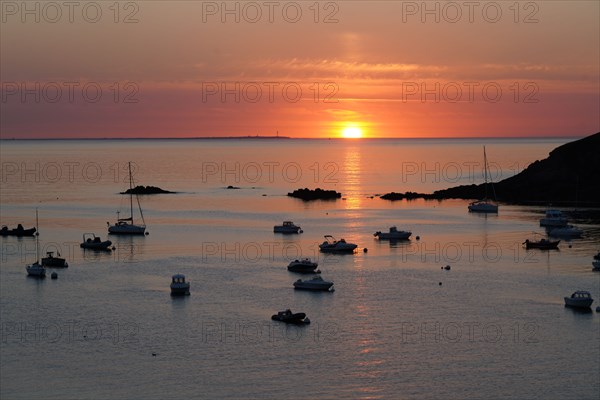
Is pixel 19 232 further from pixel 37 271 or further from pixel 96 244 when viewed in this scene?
pixel 37 271

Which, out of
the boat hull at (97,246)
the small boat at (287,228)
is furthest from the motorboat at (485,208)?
the boat hull at (97,246)

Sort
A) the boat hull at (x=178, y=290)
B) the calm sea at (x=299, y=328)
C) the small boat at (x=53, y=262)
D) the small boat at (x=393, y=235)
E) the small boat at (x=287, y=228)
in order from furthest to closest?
the small boat at (x=287, y=228)
the small boat at (x=393, y=235)
the small boat at (x=53, y=262)
the boat hull at (x=178, y=290)
the calm sea at (x=299, y=328)

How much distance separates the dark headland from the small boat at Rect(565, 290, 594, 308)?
83506mm

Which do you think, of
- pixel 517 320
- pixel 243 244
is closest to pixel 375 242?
pixel 243 244

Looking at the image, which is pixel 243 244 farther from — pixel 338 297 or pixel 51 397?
pixel 51 397

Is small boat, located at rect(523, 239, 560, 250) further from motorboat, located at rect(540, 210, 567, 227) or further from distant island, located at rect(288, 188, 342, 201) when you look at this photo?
distant island, located at rect(288, 188, 342, 201)

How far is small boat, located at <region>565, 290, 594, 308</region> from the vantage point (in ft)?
216

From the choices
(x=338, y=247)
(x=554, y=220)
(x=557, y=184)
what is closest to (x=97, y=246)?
(x=338, y=247)

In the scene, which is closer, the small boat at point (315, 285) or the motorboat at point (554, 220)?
the small boat at point (315, 285)

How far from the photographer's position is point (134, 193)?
7224 inches

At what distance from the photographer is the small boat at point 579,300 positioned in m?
65.9

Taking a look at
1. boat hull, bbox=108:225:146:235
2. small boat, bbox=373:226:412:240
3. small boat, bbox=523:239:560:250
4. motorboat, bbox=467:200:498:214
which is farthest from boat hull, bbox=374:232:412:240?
motorboat, bbox=467:200:498:214

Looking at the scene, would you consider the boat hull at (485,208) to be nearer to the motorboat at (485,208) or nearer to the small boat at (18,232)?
the motorboat at (485,208)

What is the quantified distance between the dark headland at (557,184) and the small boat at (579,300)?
83.5m
